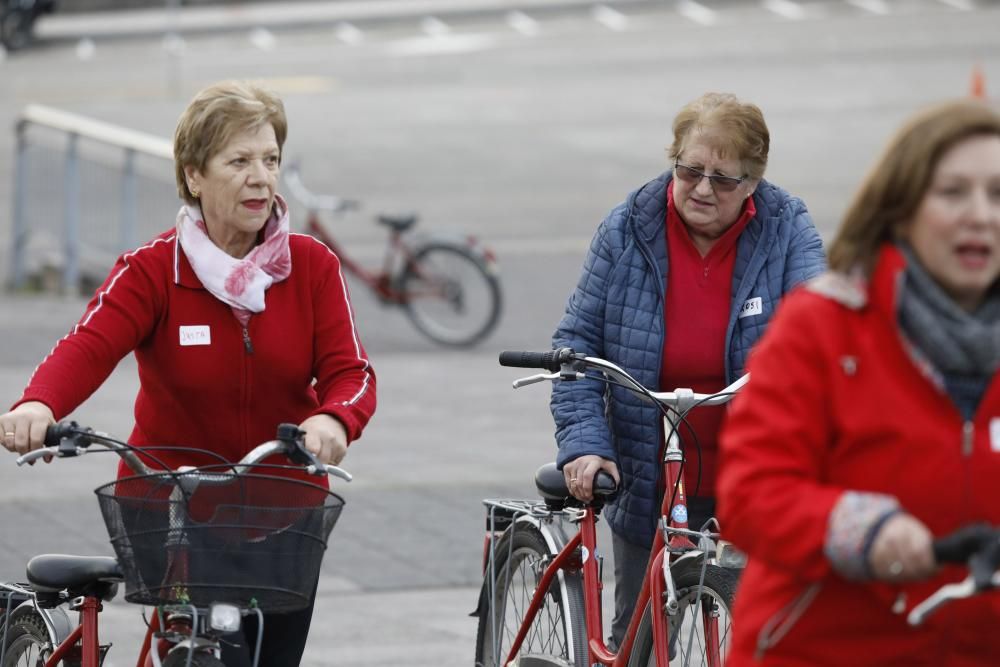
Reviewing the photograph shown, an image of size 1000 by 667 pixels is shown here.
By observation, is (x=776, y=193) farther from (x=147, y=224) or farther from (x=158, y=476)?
(x=147, y=224)

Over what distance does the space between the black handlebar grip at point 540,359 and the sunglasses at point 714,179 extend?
54 cm

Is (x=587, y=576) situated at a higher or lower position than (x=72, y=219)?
lower

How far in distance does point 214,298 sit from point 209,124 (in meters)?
0.40

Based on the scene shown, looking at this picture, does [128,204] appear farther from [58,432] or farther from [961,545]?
[961,545]

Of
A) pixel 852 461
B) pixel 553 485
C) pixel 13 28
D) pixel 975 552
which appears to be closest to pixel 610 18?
pixel 13 28

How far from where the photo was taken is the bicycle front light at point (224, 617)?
3.88 metres

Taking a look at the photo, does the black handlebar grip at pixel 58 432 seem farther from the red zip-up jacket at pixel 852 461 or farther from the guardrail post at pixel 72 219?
the guardrail post at pixel 72 219

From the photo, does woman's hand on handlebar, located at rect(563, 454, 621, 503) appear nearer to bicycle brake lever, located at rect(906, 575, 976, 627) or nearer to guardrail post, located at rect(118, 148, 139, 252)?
bicycle brake lever, located at rect(906, 575, 976, 627)

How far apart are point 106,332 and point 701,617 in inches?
59.8

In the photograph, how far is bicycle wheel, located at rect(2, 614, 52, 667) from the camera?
186 inches

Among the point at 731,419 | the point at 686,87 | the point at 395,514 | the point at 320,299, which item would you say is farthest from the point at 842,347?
the point at 686,87

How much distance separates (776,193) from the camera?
490 cm

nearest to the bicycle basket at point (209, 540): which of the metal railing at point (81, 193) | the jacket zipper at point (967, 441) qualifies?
the jacket zipper at point (967, 441)

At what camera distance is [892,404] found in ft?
9.61
